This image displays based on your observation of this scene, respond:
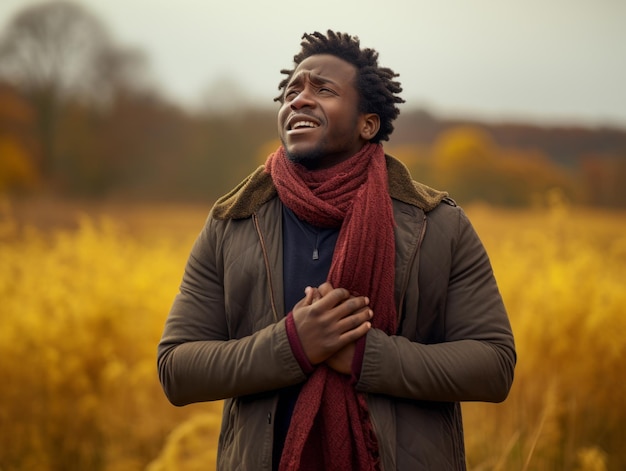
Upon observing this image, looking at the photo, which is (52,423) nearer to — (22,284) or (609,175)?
(22,284)

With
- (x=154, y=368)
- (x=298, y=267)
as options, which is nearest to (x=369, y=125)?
(x=298, y=267)

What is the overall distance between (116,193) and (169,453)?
305 cm

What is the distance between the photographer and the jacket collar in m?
1.67

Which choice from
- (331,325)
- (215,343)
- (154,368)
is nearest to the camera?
(331,325)

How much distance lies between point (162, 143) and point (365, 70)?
149 inches

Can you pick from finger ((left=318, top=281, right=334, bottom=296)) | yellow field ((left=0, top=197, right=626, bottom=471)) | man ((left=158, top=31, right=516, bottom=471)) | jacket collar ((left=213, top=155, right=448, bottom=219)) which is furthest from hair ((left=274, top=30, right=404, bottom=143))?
yellow field ((left=0, top=197, right=626, bottom=471))

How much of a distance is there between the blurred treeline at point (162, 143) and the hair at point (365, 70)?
3160mm

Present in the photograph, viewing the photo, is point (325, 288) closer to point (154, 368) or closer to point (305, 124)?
point (305, 124)

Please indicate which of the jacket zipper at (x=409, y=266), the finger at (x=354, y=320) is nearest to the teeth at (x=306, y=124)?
the jacket zipper at (x=409, y=266)

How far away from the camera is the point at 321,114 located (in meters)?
1.65

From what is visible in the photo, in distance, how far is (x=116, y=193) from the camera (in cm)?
539

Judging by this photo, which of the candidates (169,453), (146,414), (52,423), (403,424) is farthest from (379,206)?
(52,423)

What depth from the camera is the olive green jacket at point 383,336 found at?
1509mm

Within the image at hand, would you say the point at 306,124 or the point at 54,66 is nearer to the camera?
the point at 306,124
